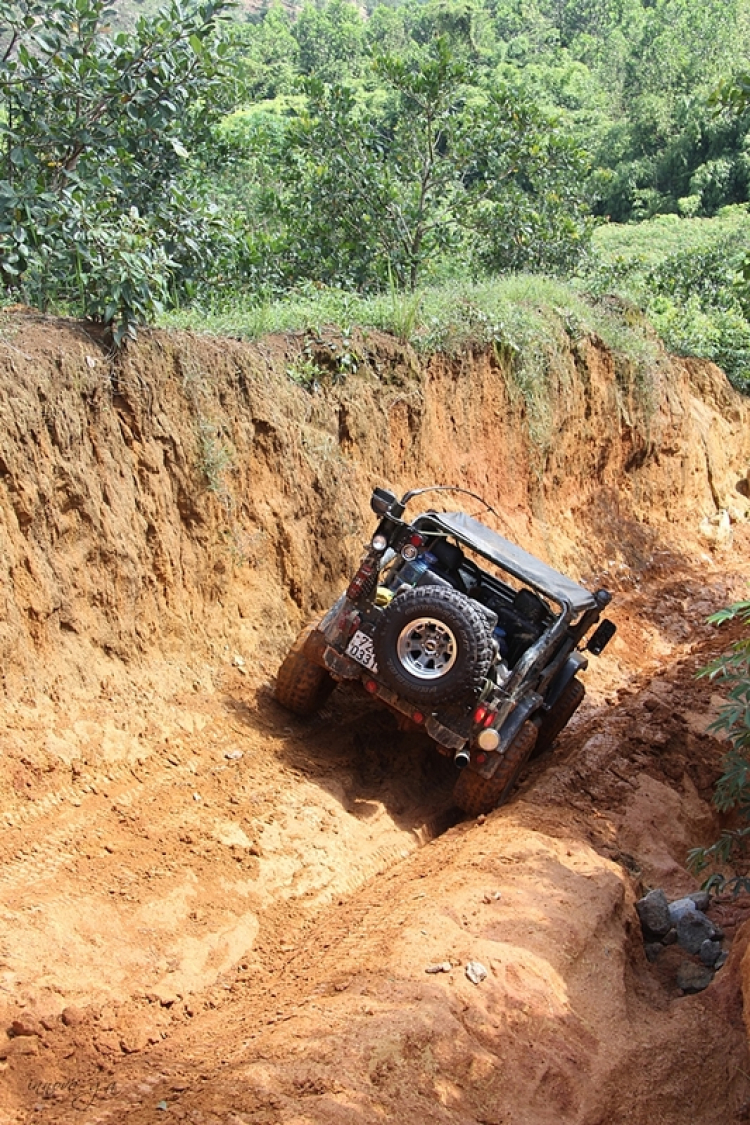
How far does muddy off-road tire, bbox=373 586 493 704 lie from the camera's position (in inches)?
294

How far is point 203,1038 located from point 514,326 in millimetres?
11144

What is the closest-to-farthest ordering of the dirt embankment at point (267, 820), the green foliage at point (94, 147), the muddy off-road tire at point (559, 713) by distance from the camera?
the dirt embankment at point (267, 820) < the green foliage at point (94, 147) < the muddy off-road tire at point (559, 713)

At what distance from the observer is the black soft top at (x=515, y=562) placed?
8.46m

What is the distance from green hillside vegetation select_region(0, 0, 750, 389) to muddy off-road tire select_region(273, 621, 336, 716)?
9.63 feet

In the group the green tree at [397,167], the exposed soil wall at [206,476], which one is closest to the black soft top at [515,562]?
the exposed soil wall at [206,476]

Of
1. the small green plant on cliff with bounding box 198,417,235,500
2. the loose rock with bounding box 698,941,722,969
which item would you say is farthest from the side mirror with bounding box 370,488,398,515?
the loose rock with bounding box 698,941,722,969

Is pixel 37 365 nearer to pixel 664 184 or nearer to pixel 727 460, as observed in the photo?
pixel 727 460

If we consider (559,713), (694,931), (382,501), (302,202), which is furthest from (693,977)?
(302,202)

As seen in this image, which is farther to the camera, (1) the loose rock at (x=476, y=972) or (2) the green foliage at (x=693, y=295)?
(2) the green foliage at (x=693, y=295)

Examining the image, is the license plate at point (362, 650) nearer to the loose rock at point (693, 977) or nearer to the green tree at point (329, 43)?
the loose rock at point (693, 977)

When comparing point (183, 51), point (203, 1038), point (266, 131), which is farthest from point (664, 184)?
point (203, 1038)

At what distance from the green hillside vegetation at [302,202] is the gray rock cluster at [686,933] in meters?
4.38

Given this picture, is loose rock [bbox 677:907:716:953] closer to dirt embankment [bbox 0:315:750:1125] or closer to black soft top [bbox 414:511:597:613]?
dirt embankment [bbox 0:315:750:1125]

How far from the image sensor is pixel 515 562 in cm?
871
